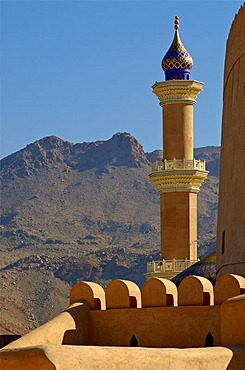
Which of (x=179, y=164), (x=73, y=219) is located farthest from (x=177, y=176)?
(x=73, y=219)

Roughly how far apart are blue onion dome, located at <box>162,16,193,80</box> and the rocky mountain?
158 feet

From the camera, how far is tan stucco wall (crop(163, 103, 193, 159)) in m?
31.8

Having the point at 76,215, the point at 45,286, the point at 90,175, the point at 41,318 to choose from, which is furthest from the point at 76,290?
the point at 90,175

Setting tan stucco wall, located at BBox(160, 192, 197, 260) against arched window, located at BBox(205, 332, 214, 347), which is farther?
tan stucco wall, located at BBox(160, 192, 197, 260)

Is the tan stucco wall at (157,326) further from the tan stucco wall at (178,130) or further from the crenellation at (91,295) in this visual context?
the tan stucco wall at (178,130)

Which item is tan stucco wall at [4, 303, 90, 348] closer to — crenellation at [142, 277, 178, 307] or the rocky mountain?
crenellation at [142, 277, 178, 307]

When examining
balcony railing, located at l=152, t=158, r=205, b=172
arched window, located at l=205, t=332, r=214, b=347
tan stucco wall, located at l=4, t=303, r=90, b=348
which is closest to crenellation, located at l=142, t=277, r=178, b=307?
arched window, located at l=205, t=332, r=214, b=347

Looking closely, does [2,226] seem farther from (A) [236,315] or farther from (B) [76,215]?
(A) [236,315]

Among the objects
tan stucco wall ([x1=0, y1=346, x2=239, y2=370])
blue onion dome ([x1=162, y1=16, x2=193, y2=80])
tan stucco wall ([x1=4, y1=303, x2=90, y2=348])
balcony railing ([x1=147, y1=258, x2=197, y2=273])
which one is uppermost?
blue onion dome ([x1=162, y1=16, x2=193, y2=80])

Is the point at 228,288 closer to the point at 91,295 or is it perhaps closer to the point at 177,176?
the point at 91,295

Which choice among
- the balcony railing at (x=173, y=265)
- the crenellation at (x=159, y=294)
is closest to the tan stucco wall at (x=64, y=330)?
the crenellation at (x=159, y=294)

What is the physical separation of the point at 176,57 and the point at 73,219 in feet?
296

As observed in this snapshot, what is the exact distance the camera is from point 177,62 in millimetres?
32656

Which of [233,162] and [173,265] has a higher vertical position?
[233,162]
